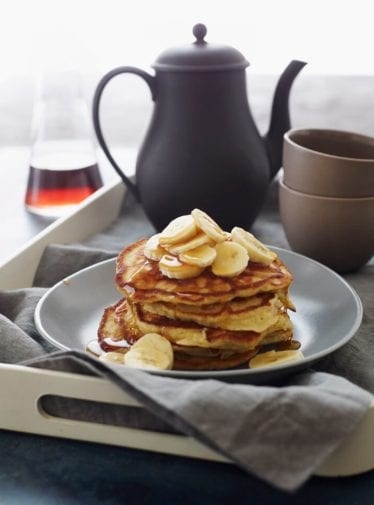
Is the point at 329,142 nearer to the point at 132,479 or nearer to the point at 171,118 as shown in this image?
the point at 171,118

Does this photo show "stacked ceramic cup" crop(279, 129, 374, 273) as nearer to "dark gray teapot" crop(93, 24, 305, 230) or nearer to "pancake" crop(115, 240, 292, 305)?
"dark gray teapot" crop(93, 24, 305, 230)

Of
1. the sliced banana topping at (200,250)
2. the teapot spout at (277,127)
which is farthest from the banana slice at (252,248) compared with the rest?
the teapot spout at (277,127)

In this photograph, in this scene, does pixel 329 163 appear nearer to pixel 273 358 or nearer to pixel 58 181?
pixel 273 358

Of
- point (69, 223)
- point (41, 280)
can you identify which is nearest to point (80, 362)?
point (41, 280)

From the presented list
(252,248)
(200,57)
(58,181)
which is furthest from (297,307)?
(58,181)

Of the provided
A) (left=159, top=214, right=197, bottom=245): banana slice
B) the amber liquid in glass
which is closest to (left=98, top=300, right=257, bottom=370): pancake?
(left=159, top=214, right=197, bottom=245): banana slice

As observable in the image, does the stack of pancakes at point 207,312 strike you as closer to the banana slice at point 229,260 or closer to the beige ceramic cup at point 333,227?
the banana slice at point 229,260
